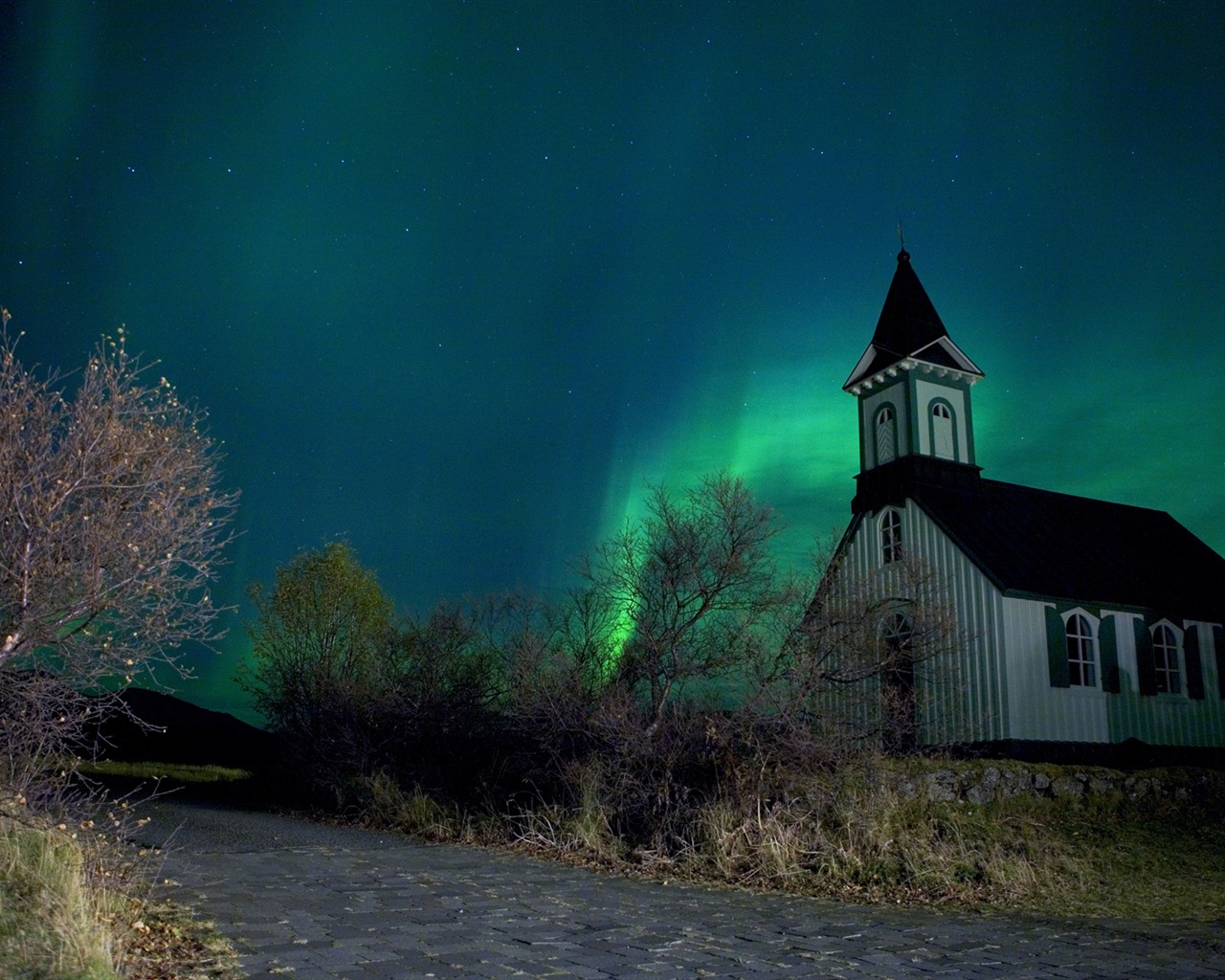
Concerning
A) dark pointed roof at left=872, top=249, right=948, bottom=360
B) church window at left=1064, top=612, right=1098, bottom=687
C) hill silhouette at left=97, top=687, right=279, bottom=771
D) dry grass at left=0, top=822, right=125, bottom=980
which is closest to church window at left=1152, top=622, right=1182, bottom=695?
church window at left=1064, top=612, right=1098, bottom=687

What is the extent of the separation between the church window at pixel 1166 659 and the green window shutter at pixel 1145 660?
0.24 metres

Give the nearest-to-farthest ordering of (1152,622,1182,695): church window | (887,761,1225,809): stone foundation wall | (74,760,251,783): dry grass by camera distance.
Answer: (887,761,1225,809): stone foundation wall → (1152,622,1182,695): church window → (74,760,251,783): dry grass

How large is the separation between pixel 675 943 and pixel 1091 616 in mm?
16718

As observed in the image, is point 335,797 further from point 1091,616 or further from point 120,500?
point 1091,616

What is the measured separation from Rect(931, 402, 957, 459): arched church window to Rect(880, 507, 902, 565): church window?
179 cm

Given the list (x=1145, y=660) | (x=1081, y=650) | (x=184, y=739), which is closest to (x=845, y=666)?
(x=1081, y=650)

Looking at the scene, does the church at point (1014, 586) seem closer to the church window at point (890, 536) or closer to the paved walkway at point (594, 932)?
the church window at point (890, 536)

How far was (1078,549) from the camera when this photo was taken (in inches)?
902

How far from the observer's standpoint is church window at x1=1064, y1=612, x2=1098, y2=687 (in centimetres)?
2064

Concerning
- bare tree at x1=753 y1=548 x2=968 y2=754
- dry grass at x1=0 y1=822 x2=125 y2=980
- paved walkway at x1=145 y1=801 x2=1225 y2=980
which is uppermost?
bare tree at x1=753 y1=548 x2=968 y2=754

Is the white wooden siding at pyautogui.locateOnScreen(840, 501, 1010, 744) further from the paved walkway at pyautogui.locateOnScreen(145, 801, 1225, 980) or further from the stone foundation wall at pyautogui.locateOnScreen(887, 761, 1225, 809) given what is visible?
the paved walkway at pyautogui.locateOnScreen(145, 801, 1225, 980)

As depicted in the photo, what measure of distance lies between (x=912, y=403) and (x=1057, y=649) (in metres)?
6.44

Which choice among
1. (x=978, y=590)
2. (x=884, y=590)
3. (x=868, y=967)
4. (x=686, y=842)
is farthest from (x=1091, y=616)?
(x=868, y=967)

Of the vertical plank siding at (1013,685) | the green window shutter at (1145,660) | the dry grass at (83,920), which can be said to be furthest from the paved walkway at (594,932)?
the green window shutter at (1145,660)
